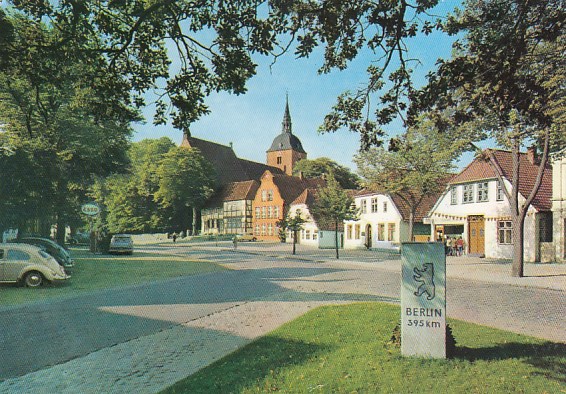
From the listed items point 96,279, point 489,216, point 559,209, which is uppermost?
point 559,209

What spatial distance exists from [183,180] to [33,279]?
57492 millimetres

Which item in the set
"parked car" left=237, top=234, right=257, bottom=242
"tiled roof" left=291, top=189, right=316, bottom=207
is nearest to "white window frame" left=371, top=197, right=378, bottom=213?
"tiled roof" left=291, top=189, right=316, bottom=207

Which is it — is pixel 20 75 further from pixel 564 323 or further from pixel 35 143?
pixel 35 143

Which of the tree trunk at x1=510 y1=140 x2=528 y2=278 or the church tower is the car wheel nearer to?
the tree trunk at x1=510 y1=140 x2=528 y2=278

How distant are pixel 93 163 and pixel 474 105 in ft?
95.9

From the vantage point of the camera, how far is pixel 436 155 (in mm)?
23047

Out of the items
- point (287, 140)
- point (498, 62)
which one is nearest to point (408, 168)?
point (498, 62)

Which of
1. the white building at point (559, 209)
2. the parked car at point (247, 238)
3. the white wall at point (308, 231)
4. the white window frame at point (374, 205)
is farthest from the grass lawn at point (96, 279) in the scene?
the parked car at point (247, 238)

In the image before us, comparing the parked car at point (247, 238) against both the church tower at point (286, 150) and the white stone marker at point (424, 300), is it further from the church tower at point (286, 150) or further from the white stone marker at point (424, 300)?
the white stone marker at point (424, 300)

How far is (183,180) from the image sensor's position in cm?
7250

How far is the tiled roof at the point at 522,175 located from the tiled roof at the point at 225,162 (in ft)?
184

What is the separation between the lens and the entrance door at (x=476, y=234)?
114 ft

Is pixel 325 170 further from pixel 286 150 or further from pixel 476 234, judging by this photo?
pixel 476 234

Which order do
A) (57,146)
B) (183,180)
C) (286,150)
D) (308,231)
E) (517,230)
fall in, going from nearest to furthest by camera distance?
1. (517,230)
2. (57,146)
3. (308,231)
4. (183,180)
5. (286,150)
